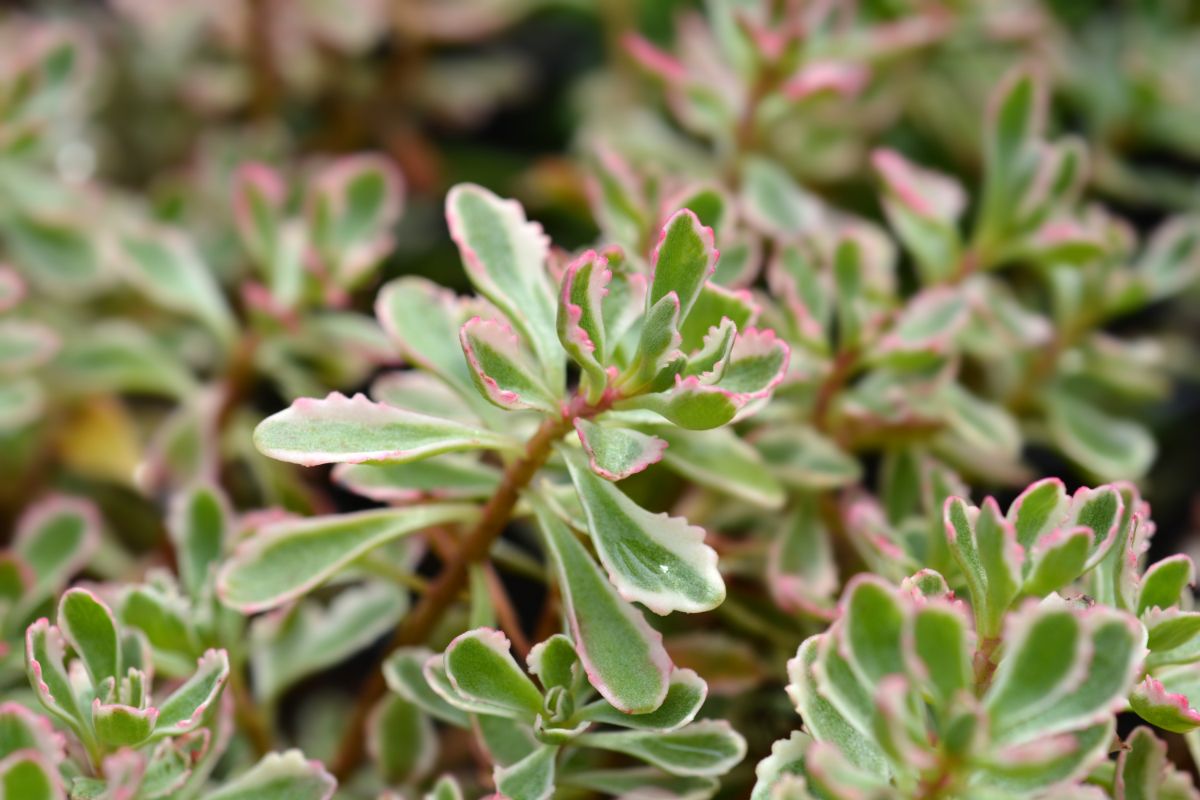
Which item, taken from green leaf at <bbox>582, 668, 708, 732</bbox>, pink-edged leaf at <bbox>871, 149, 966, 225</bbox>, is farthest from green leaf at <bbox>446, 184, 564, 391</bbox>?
pink-edged leaf at <bbox>871, 149, 966, 225</bbox>

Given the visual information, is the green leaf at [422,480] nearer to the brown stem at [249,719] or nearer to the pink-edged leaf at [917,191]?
the brown stem at [249,719]

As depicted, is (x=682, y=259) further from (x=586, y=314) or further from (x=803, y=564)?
(x=803, y=564)

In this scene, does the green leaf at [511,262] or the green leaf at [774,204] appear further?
the green leaf at [774,204]

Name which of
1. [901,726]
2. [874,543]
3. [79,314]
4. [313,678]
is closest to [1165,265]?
[874,543]

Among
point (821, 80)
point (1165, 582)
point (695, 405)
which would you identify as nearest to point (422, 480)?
point (695, 405)

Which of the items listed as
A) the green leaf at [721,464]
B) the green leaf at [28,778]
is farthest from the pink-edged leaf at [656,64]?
the green leaf at [28,778]
